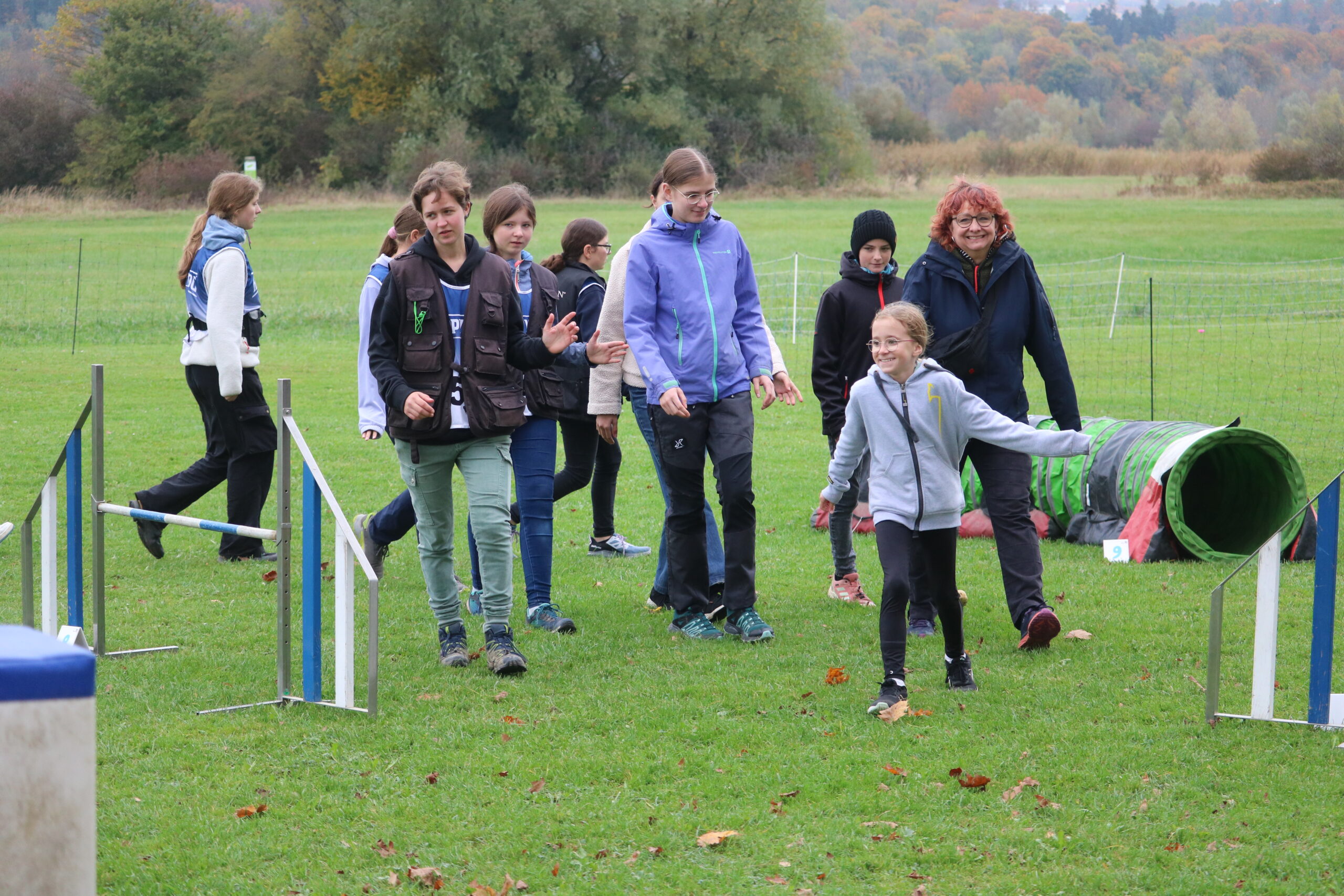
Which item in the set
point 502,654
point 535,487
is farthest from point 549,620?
point 502,654

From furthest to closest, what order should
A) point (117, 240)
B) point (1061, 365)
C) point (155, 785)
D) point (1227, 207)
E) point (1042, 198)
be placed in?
1. point (1042, 198)
2. point (1227, 207)
3. point (117, 240)
4. point (1061, 365)
5. point (155, 785)

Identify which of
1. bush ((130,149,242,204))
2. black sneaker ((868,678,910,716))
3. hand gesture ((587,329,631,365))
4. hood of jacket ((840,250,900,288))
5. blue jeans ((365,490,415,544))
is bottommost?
black sneaker ((868,678,910,716))

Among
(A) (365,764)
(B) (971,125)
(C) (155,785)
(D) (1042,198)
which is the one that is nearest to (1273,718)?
(A) (365,764)

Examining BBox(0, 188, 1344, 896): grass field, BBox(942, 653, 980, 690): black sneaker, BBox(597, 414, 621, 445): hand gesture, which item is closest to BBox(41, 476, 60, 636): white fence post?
BBox(0, 188, 1344, 896): grass field

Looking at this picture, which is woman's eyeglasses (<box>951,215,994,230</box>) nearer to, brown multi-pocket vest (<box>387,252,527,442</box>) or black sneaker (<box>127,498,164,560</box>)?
brown multi-pocket vest (<box>387,252,527,442</box>)

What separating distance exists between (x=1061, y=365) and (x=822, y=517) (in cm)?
294

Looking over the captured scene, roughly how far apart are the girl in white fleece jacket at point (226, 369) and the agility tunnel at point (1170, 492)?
4110 millimetres

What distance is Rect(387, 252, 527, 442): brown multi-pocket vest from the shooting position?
17.1ft

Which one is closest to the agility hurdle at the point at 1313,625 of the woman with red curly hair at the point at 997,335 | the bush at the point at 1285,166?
the woman with red curly hair at the point at 997,335

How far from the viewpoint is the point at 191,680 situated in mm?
5391

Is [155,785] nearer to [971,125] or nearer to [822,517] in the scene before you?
[822,517]

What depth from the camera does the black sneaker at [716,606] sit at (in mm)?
6246

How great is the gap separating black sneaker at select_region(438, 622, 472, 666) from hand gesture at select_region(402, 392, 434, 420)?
1.06 metres

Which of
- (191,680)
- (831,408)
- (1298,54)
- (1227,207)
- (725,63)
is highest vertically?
(1298,54)
